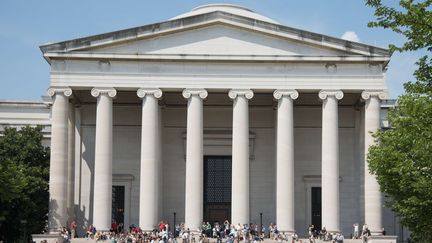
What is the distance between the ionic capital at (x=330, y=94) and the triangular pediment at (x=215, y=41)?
2.78 m

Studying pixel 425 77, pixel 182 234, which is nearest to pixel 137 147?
pixel 182 234

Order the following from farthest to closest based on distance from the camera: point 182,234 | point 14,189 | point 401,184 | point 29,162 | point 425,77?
point 29,162 → point 182,234 → point 14,189 → point 401,184 → point 425,77

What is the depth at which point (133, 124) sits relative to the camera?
71250 mm

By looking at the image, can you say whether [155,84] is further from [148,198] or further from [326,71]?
[326,71]

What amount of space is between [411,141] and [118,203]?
3463 cm

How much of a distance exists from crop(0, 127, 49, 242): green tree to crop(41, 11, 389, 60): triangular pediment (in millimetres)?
8413

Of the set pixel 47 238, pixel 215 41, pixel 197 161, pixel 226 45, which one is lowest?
pixel 47 238

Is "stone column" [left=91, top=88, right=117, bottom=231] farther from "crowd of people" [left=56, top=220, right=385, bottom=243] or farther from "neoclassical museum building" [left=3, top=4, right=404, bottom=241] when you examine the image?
"crowd of people" [left=56, top=220, right=385, bottom=243]

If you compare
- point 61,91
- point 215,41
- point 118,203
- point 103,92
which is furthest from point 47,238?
point 215,41

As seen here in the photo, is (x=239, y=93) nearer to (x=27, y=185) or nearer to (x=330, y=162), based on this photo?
(x=330, y=162)

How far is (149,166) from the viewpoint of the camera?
62906 mm

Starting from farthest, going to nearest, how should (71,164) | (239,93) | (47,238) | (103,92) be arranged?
(71,164)
(239,93)
(103,92)
(47,238)

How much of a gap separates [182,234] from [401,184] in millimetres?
19818

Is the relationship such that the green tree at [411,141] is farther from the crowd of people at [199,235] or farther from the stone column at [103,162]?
the stone column at [103,162]
